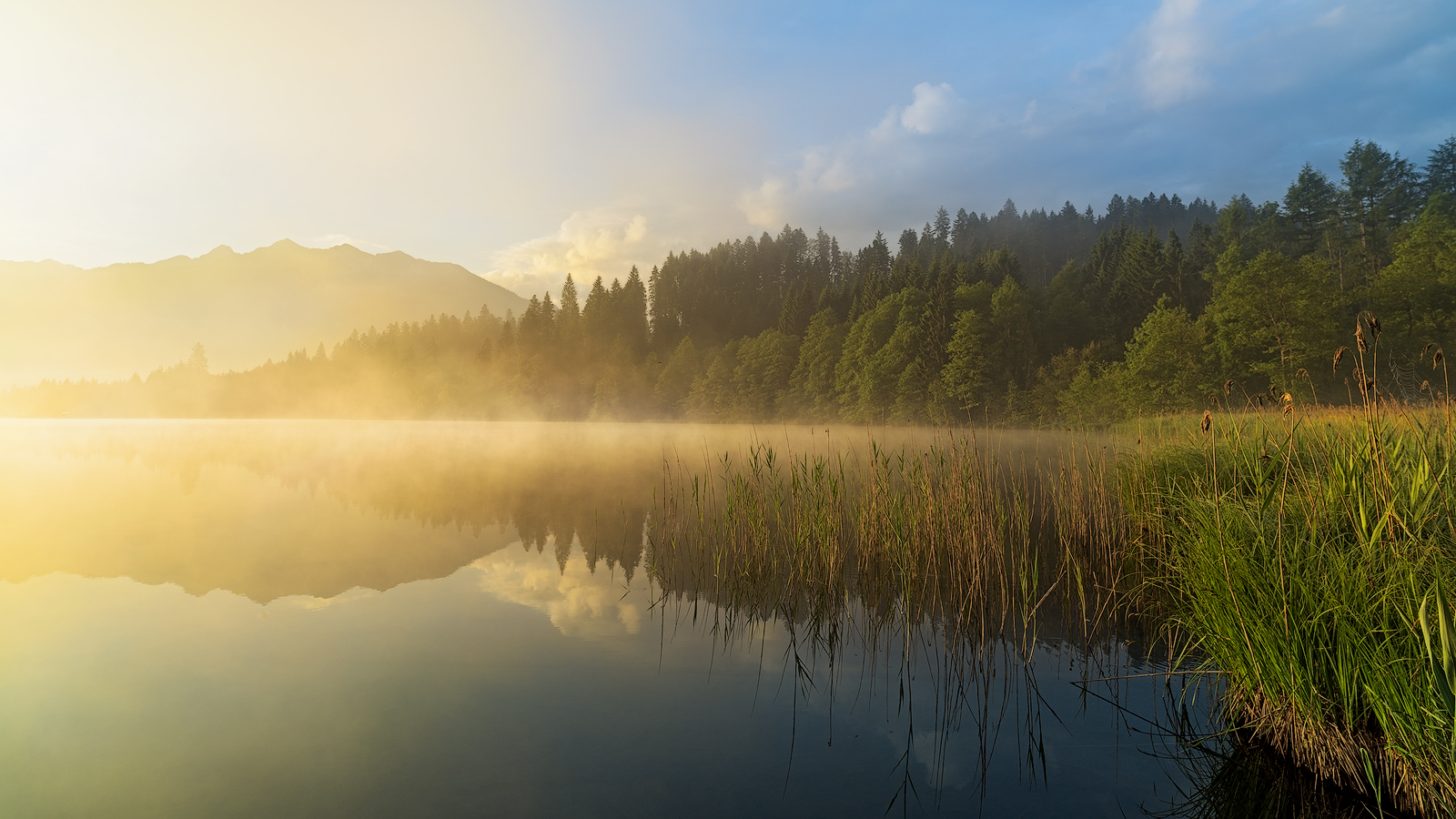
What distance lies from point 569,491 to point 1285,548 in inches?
583

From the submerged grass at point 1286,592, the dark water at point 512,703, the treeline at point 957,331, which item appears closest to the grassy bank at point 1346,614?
the submerged grass at point 1286,592

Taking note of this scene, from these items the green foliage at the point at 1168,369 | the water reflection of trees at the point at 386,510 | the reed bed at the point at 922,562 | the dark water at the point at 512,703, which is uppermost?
the green foliage at the point at 1168,369

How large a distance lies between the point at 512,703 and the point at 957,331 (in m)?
50.4

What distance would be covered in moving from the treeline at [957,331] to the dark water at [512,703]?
17.8 m

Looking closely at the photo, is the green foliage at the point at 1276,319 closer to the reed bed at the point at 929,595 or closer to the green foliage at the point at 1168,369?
the green foliage at the point at 1168,369

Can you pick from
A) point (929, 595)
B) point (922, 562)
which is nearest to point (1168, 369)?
point (922, 562)

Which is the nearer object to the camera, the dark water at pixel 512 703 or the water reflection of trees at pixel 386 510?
the dark water at pixel 512 703

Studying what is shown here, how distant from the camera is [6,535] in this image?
419 inches

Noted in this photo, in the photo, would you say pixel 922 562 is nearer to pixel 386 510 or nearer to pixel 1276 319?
pixel 386 510

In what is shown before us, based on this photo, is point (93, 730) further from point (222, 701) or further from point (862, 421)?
point (862, 421)

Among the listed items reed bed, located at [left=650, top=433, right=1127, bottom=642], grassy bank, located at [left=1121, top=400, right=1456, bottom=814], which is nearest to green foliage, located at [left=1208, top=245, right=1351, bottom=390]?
reed bed, located at [left=650, top=433, right=1127, bottom=642]

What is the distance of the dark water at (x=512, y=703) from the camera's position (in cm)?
369

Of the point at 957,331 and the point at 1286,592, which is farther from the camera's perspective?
the point at 957,331

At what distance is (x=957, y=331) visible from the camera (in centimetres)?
4984
